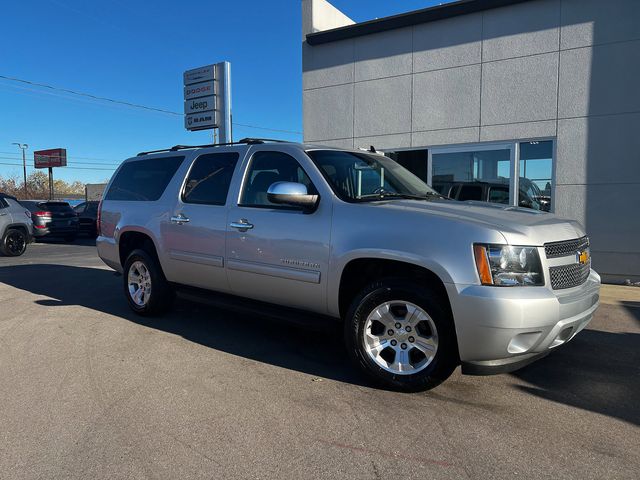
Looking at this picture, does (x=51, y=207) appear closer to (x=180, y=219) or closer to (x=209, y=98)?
(x=209, y=98)

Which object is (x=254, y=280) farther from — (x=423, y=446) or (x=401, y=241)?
(x=423, y=446)

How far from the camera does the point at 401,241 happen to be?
11.7 ft

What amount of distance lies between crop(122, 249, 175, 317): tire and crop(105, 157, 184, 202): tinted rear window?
0.74 meters

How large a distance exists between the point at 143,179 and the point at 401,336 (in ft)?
13.1

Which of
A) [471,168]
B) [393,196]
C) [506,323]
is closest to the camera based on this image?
[506,323]

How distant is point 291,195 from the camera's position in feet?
13.0

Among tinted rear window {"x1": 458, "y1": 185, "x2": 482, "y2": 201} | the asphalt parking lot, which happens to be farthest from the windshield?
tinted rear window {"x1": 458, "y1": 185, "x2": 482, "y2": 201}

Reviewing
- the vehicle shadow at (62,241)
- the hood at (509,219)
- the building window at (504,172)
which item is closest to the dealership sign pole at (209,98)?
the building window at (504,172)

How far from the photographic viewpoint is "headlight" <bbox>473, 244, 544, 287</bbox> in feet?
10.6

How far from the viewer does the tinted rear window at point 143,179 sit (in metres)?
5.73

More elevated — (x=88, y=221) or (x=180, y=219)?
(x=180, y=219)

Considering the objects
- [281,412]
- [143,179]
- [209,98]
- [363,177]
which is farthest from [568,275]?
[209,98]

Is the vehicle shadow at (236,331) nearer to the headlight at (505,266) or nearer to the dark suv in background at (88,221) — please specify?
the headlight at (505,266)

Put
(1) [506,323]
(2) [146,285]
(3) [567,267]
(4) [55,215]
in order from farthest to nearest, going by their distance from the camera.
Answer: (4) [55,215]
(2) [146,285]
(3) [567,267]
(1) [506,323]
